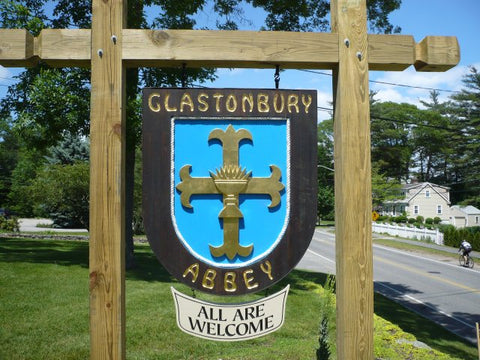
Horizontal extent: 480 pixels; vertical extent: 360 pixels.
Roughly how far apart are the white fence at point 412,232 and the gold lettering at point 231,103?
102 feet

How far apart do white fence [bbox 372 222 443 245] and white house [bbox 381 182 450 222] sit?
553 inches

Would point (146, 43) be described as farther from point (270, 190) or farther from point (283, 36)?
point (270, 190)

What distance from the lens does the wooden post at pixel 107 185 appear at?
2486mm

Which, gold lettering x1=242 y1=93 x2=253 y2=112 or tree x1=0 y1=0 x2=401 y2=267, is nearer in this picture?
gold lettering x1=242 y1=93 x2=253 y2=112

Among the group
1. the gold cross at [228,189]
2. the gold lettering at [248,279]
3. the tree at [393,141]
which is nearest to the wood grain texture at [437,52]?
the gold cross at [228,189]

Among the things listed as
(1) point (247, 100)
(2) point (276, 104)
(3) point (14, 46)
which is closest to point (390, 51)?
(2) point (276, 104)

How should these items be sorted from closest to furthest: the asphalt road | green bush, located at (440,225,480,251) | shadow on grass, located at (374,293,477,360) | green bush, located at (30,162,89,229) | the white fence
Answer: shadow on grass, located at (374,293,477,360)
the asphalt road
green bush, located at (30,162,89,229)
green bush, located at (440,225,480,251)
the white fence

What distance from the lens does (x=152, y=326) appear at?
24.0ft

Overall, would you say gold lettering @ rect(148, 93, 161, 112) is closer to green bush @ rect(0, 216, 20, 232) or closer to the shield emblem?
the shield emblem

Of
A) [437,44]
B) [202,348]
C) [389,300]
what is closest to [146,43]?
[437,44]

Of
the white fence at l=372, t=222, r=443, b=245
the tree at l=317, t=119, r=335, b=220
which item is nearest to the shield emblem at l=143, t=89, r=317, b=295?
the white fence at l=372, t=222, r=443, b=245

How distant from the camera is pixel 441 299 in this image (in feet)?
41.5

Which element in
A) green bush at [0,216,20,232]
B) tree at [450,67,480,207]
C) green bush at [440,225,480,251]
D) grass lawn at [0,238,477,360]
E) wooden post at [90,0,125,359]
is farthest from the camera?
tree at [450,67,480,207]

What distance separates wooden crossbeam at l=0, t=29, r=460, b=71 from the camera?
2623 millimetres
